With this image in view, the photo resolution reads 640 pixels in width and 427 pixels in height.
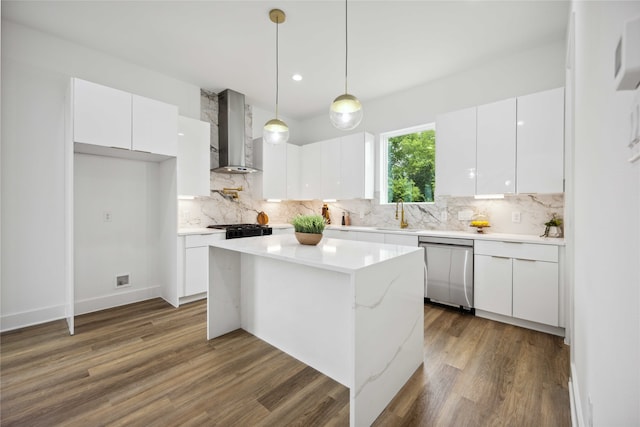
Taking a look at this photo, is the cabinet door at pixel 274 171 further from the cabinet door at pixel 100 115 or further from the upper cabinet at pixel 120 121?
the cabinet door at pixel 100 115

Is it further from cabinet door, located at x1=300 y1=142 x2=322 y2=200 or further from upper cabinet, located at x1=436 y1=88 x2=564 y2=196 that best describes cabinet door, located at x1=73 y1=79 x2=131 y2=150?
upper cabinet, located at x1=436 y1=88 x2=564 y2=196

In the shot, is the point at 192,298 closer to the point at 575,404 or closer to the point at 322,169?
the point at 322,169

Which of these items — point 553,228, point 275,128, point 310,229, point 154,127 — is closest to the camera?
point 310,229

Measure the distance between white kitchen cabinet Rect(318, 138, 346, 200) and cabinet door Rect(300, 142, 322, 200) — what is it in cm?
9

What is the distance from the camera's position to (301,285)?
208 centimetres

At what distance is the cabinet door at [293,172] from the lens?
16.3 feet

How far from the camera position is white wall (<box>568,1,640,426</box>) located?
704 mm

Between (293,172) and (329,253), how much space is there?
11.1ft

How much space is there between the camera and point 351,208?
4848mm

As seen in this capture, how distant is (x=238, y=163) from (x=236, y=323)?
7.84 ft

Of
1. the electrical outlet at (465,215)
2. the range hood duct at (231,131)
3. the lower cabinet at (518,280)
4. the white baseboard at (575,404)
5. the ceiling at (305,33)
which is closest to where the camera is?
the white baseboard at (575,404)

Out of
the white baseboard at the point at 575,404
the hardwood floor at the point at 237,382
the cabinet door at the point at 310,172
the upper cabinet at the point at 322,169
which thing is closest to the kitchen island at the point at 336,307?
the hardwood floor at the point at 237,382

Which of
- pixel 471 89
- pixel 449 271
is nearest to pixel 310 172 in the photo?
pixel 471 89

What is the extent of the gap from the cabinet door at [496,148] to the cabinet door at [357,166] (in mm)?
1566
